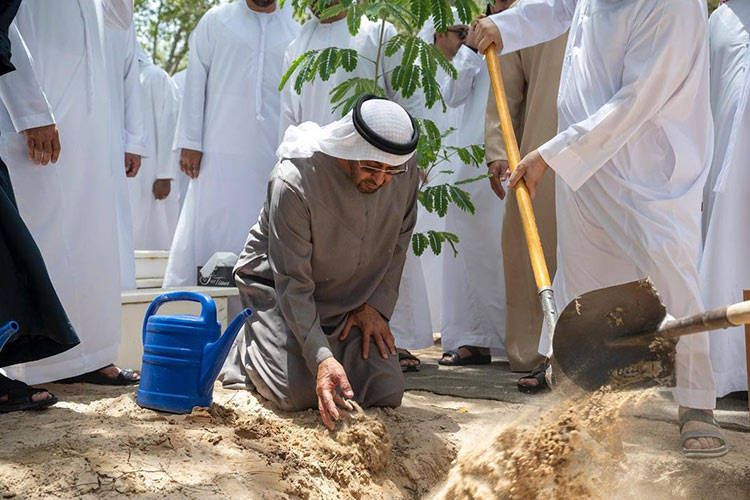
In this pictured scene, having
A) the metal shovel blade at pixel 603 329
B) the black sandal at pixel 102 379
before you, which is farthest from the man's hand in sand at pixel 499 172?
the black sandal at pixel 102 379

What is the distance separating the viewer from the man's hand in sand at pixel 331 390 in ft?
9.94

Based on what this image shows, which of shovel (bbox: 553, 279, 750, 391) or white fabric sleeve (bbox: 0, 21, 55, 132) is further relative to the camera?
white fabric sleeve (bbox: 0, 21, 55, 132)

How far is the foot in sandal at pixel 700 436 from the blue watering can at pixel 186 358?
5.35ft

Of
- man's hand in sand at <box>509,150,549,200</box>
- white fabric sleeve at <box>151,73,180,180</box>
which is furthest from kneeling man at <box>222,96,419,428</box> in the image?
white fabric sleeve at <box>151,73,180,180</box>

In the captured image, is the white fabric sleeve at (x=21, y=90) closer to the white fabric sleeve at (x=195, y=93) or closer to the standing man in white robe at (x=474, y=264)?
the white fabric sleeve at (x=195, y=93)

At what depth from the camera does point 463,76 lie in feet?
17.6

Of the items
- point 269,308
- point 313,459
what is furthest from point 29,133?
point 313,459

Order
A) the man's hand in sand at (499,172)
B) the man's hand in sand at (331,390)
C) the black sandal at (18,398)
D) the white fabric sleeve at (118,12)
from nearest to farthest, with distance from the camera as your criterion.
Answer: the man's hand in sand at (331,390) → the black sandal at (18,398) → the white fabric sleeve at (118,12) → the man's hand in sand at (499,172)

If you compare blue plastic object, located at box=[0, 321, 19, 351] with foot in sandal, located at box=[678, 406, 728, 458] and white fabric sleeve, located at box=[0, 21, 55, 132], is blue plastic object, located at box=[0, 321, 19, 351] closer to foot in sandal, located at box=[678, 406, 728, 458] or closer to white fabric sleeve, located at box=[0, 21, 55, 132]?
Answer: white fabric sleeve, located at box=[0, 21, 55, 132]

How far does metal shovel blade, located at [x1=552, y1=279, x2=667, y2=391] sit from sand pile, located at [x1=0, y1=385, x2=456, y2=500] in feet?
2.06

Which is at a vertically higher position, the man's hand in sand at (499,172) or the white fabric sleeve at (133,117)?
the white fabric sleeve at (133,117)

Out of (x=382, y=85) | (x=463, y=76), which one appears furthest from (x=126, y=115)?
(x=463, y=76)

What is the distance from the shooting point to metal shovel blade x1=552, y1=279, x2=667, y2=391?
2.72 meters

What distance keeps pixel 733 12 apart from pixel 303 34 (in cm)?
242
